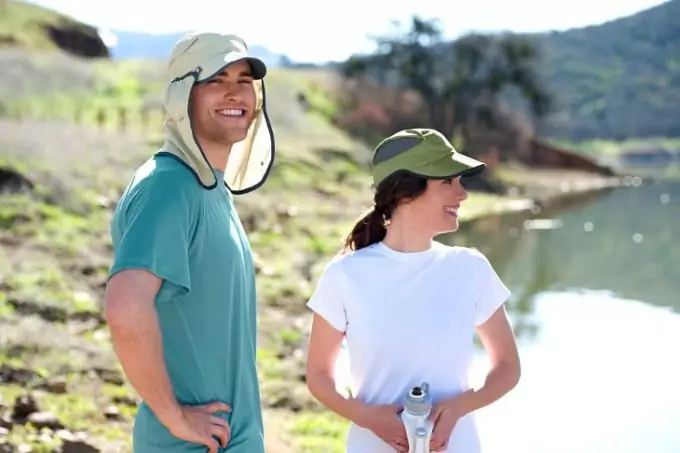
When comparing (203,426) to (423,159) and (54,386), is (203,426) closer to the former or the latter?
(423,159)

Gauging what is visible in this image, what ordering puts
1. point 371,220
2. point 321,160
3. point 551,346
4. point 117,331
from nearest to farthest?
1. point 117,331
2. point 371,220
3. point 551,346
4. point 321,160

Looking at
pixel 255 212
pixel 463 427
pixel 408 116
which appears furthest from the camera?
pixel 408 116

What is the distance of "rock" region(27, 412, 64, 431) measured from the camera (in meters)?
4.66

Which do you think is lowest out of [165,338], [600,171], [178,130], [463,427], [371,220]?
[600,171]

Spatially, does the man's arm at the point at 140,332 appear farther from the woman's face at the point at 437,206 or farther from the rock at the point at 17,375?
the rock at the point at 17,375

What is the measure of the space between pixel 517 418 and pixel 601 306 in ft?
17.2

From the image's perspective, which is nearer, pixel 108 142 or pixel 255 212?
pixel 255 212

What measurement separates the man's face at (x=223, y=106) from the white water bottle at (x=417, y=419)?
0.76m

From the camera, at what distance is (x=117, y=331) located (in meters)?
1.88

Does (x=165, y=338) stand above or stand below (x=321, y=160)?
above

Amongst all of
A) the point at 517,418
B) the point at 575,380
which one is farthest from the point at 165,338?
the point at 575,380

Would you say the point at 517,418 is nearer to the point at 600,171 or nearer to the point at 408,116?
the point at 408,116

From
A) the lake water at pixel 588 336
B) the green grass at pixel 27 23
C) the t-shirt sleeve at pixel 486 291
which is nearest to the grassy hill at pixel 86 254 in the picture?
the lake water at pixel 588 336

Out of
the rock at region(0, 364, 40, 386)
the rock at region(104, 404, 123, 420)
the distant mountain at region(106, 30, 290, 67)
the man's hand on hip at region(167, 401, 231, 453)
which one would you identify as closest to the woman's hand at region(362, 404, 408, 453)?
the man's hand on hip at region(167, 401, 231, 453)
